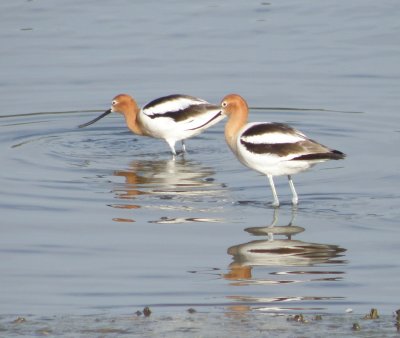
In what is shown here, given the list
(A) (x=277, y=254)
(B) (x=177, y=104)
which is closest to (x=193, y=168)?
(B) (x=177, y=104)

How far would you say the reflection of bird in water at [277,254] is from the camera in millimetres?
9711

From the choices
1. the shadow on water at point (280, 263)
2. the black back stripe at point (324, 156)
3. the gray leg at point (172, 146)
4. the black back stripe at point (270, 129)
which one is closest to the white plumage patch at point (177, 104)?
the gray leg at point (172, 146)

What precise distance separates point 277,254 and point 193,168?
4148 mm

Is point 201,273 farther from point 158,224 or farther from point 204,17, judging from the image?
point 204,17

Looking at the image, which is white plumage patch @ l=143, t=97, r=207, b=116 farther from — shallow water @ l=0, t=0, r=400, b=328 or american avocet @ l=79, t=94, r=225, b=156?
shallow water @ l=0, t=0, r=400, b=328

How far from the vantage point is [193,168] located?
14.1m

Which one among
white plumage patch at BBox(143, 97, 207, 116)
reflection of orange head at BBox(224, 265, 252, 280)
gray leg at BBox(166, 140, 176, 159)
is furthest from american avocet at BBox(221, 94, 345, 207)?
gray leg at BBox(166, 140, 176, 159)

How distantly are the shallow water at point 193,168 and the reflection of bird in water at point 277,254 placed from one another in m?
0.03

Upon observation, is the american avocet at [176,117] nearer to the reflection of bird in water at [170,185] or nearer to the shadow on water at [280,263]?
the reflection of bird in water at [170,185]

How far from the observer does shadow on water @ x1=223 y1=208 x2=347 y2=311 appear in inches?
340

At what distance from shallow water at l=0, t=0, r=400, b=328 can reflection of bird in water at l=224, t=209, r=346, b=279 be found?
0.03 metres

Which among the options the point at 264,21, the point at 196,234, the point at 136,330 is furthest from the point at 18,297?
the point at 264,21

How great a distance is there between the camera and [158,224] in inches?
440

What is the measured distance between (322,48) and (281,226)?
9146 millimetres
